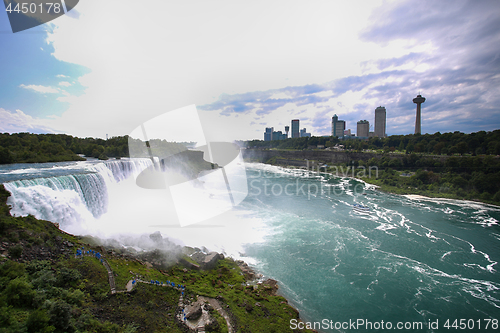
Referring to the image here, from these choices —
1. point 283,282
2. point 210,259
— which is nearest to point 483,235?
point 283,282

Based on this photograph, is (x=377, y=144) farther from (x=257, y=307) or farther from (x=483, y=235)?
(x=257, y=307)

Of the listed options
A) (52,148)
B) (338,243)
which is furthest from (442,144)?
(52,148)

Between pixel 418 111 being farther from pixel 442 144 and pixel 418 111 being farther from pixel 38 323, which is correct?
pixel 38 323

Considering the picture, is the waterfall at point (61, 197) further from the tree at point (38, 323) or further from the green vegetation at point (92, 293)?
the tree at point (38, 323)

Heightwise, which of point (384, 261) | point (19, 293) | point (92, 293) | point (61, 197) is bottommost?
point (384, 261)

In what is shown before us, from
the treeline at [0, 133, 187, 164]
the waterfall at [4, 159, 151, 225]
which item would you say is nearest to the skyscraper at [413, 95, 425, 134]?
the treeline at [0, 133, 187, 164]

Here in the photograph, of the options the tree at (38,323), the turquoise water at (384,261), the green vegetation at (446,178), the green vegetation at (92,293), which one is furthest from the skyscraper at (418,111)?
the tree at (38,323)

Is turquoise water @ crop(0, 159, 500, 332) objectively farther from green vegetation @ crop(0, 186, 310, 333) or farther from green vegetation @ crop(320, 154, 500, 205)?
green vegetation @ crop(320, 154, 500, 205)
